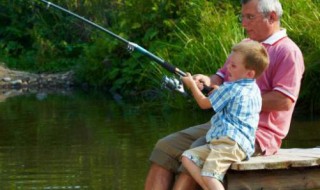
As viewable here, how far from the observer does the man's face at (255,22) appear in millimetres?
6137

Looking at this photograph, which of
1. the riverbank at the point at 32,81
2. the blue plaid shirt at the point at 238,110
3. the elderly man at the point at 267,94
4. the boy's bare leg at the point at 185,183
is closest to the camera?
the blue plaid shirt at the point at 238,110

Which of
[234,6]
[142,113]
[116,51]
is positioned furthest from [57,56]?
[142,113]

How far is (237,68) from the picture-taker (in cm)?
582

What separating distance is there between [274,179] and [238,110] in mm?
487

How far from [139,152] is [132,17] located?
922 centimetres

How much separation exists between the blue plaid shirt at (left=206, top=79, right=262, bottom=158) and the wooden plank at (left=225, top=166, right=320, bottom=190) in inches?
5.6

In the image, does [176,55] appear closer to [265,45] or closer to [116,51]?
[116,51]

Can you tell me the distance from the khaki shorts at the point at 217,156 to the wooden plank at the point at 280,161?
0.05 metres

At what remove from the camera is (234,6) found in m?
17.0

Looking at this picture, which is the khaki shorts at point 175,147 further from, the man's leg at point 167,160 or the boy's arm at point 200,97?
the boy's arm at point 200,97

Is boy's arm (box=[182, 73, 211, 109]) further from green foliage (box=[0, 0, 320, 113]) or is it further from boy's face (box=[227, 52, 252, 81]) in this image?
green foliage (box=[0, 0, 320, 113])

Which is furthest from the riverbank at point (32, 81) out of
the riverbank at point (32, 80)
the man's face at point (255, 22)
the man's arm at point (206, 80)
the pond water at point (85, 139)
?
the man's face at point (255, 22)

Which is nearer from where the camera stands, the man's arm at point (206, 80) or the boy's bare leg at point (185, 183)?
the boy's bare leg at point (185, 183)

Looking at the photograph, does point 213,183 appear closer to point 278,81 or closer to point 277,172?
point 277,172
